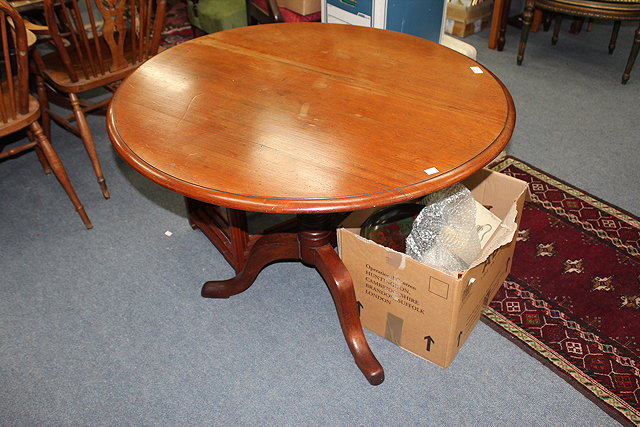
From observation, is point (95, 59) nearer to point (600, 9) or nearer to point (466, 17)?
point (466, 17)

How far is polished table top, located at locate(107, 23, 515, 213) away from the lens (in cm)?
118

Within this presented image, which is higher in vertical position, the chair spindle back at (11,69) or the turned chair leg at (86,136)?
the chair spindle back at (11,69)

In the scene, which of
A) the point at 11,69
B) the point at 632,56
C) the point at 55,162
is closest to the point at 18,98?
the point at 11,69

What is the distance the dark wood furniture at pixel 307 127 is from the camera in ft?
3.90

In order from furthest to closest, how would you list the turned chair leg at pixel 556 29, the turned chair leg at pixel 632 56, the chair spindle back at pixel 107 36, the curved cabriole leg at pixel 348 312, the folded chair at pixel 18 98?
the turned chair leg at pixel 556 29 → the turned chair leg at pixel 632 56 → the chair spindle back at pixel 107 36 → the folded chair at pixel 18 98 → the curved cabriole leg at pixel 348 312

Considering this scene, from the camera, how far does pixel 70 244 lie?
2094 millimetres

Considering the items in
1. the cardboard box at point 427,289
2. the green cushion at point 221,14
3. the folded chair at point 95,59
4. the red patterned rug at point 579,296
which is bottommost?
the red patterned rug at point 579,296

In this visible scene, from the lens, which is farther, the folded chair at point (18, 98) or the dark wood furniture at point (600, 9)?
the dark wood furniture at point (600, 9)

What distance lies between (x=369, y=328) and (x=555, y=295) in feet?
2.04

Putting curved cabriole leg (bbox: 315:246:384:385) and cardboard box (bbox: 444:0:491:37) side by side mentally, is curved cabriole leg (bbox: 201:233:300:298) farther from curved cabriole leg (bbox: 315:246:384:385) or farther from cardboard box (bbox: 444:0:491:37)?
cardboard box (bbox: 444:0:491:37)

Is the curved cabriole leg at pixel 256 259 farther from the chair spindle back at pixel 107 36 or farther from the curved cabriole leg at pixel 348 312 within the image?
the chair spindle back at pixel 107 36

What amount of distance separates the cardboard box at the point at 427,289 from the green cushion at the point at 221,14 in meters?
1.87

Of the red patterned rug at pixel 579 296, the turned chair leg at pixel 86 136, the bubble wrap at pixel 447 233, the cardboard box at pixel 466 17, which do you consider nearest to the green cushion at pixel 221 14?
the turned chair leg at pixel 86 136

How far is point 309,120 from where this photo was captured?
138 cm
